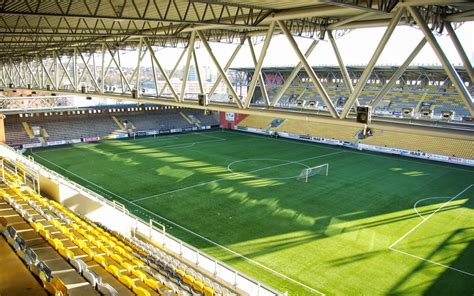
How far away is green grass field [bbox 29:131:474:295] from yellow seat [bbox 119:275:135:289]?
689 cm

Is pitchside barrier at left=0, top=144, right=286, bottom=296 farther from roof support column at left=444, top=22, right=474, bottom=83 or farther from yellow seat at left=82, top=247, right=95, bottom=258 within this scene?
roof support column at left=444, top=22, right=474, bottom=83

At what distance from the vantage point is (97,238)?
12492mm

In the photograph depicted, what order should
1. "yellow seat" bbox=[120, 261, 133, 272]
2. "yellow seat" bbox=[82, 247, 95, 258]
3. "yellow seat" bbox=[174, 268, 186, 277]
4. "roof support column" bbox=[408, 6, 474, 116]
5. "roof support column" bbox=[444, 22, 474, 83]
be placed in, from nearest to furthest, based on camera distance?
"roof support column" bbox=[408, 6, 474, 116] → "roof support column" bbox=[444, 22, 474, 83] → "yellow seat" bbox=[120, 261, 133, 272] → "yellow seat" bbox=[82, 247, 95, 258] → "yellow seat" bbox=[174, 268, 186, 277]

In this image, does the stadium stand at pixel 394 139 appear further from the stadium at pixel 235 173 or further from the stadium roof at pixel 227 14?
the stadium roof at pixel 227 14

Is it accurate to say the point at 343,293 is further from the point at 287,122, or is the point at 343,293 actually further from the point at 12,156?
the point at 287,122

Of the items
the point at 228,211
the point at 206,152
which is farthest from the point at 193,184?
the point at 206,152

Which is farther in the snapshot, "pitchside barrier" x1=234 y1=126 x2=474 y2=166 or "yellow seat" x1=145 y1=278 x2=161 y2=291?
"pitchside barrier" x1=234 y1=126 x2=474 y2=166

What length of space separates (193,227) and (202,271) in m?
6.84

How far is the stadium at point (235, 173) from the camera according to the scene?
8914mm

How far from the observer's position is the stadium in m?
8.91

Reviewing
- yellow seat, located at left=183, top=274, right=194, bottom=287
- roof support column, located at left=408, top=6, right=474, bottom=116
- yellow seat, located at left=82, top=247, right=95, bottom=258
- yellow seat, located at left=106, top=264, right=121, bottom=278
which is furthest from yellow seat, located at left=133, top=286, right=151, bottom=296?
roof support column, located at left=408, top=6, right=474, bottom=116

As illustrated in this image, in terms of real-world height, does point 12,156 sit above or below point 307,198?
above

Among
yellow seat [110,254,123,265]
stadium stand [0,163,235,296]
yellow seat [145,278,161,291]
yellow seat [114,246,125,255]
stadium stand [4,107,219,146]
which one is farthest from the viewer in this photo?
stadium stand [4,107,219,146]

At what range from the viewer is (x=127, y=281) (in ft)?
27.8
